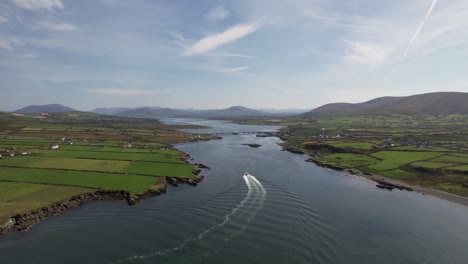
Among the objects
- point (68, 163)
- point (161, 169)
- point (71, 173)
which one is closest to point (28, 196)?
point (71, 173)

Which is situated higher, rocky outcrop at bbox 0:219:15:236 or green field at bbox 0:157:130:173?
green field at bbox 0:157:130:173

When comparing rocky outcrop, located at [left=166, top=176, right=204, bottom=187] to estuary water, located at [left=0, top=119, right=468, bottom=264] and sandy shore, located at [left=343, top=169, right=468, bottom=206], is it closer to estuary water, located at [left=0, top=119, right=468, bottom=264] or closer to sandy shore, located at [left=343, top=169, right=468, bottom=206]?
estuary water, located at [left=0, top=119, right=468, bottom=264]

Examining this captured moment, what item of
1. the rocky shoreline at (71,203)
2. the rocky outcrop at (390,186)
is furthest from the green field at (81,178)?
the rocky outcrop at (390,186)

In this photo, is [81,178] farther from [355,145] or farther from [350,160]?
[355,145]

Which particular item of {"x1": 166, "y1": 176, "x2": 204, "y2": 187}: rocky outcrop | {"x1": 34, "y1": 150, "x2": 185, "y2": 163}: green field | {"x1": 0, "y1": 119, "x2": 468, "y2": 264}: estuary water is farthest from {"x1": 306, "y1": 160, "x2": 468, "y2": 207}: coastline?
{"x1": 34, "y1": 150, "x2": 185, "y2": 163}: green field

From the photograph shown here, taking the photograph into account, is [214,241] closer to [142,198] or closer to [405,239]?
[142,198]

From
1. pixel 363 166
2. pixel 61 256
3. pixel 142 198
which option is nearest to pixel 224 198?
pixel 142 198

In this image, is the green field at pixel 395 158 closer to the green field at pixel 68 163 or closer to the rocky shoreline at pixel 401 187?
the rocky shoreline at pixel 401 187
